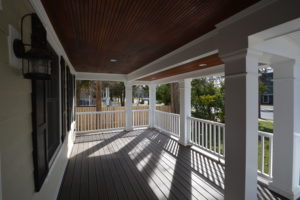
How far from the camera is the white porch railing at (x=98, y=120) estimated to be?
21.4 feet

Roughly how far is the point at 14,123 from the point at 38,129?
397 mm

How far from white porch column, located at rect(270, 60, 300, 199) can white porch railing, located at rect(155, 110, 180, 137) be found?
341cm

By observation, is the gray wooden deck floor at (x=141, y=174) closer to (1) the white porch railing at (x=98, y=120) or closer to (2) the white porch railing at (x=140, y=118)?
(1) the white porch railing at (x=98, y=120)

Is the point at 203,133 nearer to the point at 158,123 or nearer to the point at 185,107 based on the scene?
the point at 185,107

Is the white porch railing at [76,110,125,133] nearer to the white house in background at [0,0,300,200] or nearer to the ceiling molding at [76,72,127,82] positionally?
the ceiling molding at [76,72,127,82]

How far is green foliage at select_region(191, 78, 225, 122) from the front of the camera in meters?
6.58

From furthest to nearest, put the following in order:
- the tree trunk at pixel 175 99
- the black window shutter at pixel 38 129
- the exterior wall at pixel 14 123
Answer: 1. the tree trunk at pixel 175 99
2. the black window shutter at pixel 38 129
3. the exterior wall at pixel 14 123

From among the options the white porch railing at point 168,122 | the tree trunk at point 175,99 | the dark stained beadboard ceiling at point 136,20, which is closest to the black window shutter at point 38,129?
the dark stained beadboard ceiling at point 136,20

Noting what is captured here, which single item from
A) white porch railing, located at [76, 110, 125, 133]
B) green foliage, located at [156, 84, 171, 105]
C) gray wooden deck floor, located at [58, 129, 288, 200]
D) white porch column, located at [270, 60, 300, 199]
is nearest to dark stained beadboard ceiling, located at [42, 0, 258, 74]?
white porch column, located at [270, 60, 300, 199]

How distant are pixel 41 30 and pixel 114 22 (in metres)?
0.85

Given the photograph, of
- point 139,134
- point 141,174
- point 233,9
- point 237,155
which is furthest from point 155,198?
point 139,134

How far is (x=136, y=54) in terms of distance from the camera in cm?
331

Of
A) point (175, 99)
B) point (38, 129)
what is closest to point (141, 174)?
point (38, 129)

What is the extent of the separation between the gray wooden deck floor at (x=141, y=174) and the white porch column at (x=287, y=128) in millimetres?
333
